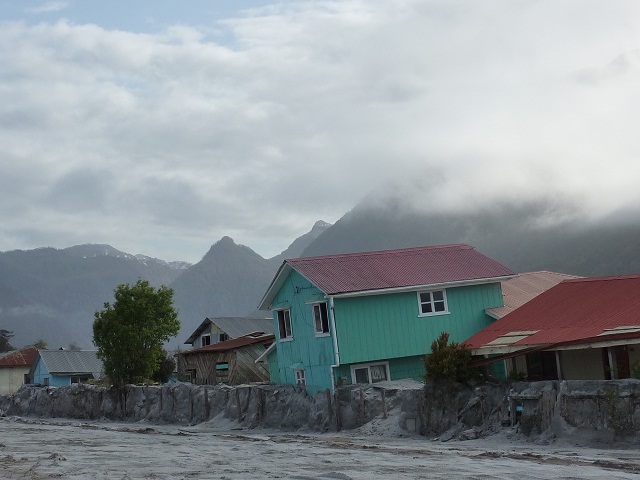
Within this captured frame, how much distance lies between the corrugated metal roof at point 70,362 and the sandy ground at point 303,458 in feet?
166

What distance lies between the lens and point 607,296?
3622cm

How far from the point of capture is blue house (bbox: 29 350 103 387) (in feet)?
279

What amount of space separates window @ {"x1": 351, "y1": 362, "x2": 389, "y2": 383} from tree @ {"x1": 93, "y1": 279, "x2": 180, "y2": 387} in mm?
17814

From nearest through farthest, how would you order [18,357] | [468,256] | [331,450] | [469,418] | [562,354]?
[331,450] → [469,418] → [562,354] → [468,256] → [18,357]

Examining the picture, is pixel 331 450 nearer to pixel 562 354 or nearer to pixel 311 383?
pixel 562 354

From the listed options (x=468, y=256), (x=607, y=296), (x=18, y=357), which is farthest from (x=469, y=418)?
(x=18, y=357)

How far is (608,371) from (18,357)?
70.9 metres

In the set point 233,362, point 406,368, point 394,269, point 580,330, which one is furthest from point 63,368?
point 580,330

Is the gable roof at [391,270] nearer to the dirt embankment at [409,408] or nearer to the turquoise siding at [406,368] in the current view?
the turquoise siding at [406,368]

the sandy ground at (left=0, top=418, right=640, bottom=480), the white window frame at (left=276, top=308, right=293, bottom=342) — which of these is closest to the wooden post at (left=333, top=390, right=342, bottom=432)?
the sandy ground at (left=0, top=418, right=640, bottom=480)

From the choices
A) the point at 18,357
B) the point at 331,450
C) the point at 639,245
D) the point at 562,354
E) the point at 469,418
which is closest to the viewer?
the point at 331,450

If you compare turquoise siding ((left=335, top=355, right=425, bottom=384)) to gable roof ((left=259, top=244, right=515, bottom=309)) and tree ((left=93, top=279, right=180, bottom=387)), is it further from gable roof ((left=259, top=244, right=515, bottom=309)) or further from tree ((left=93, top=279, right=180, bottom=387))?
tree ((left=93, top=279, right=180, bottom=387))

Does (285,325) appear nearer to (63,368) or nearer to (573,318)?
(573,318)

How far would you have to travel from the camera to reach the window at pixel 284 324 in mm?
46688
